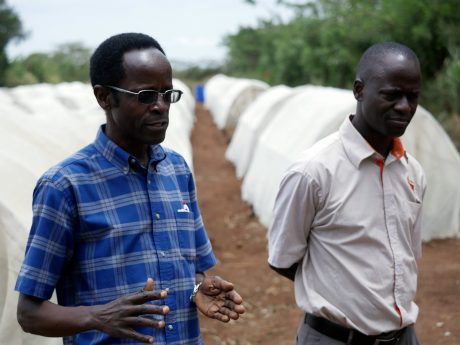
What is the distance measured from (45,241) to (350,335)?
122 centimetres

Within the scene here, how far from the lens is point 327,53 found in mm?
17672

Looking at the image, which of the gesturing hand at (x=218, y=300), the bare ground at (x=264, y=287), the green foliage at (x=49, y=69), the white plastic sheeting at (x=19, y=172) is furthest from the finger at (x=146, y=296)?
the green foliage at (x=49, y=69)

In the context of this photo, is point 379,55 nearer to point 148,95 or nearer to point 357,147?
point 357,147

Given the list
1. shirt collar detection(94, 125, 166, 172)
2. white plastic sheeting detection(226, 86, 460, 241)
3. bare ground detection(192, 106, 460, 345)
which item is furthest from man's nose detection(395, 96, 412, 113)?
white plastic sheeting detection(226, 86, 460, 241)

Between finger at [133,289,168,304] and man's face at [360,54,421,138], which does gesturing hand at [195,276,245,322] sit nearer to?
finger at [133,289,168,304]

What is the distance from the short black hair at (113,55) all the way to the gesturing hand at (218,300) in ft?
2.28

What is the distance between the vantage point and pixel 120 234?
1877 mm

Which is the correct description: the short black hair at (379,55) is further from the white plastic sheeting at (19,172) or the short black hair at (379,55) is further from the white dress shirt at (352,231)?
the white plastic sheeting at (19,172)

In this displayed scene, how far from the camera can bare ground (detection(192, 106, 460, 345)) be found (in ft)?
17.0

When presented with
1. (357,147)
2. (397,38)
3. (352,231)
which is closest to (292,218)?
(352,231)

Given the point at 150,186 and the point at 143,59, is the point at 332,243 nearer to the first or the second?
the point at 150,186

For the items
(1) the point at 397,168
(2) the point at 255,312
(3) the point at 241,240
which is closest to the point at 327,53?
(3) the point at 241,240

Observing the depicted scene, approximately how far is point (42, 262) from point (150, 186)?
40 centimetres

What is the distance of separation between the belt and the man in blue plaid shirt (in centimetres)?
57
